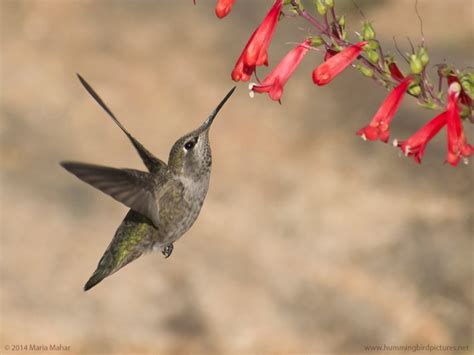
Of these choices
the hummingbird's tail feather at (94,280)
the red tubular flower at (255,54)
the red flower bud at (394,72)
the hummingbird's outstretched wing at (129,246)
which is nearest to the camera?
the red flower bud at (394,72)

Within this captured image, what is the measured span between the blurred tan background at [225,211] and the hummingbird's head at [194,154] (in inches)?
148

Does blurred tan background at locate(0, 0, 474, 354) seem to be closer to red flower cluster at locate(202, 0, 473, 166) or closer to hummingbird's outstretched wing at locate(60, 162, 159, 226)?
hummingbird's outstretched wing at locate(60, 162, 159, 226)

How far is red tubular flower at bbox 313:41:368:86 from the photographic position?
9.87 feet

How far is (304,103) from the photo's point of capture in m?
10.2

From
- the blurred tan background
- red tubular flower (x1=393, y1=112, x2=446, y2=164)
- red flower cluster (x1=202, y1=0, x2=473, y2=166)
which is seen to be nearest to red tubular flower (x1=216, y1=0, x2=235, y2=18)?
red flower cluster (x1=202, y1=0, x2=473, y2=166)

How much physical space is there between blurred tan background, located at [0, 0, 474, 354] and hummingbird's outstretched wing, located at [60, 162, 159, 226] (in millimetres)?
3848

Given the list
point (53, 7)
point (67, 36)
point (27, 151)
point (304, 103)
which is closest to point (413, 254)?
point (304, 103)

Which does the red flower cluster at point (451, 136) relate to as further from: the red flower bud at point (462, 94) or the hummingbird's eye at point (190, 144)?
the hummingbird's eye at point (190, 144)

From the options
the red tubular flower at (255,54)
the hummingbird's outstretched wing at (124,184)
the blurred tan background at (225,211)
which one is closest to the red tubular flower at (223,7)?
the red tubular flower at (255,54)

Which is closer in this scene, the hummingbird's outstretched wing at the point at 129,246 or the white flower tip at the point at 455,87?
the white flower tip at the point at 455,87

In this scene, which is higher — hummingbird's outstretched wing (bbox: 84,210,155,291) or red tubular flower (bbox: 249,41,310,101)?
red tubular flower (bbox: 249,41,310,101)

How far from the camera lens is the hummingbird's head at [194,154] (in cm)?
384

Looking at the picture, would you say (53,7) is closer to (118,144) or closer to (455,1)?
(118,144)

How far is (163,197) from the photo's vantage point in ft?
13.3
